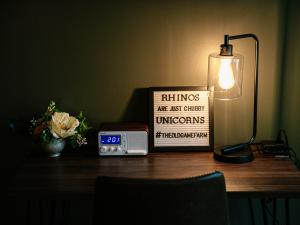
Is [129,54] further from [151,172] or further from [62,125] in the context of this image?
[151,172]

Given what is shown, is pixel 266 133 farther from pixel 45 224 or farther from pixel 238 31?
pixel 45 224

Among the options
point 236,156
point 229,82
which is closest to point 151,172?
point 236,156

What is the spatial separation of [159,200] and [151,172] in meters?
0.64

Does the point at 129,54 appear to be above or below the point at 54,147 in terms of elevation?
above

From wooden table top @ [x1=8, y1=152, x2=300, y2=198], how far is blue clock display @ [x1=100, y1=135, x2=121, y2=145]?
7 centimetres

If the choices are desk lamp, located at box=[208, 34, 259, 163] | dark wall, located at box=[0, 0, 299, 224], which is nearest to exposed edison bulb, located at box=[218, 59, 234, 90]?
desk lamp, located at box=[208, 34, 259, 163]

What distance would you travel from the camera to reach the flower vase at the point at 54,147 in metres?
2.30

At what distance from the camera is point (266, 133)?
2.54m

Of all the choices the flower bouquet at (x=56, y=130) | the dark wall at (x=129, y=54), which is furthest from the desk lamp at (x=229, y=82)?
→ the flower bouquet at (x=56, y=130)

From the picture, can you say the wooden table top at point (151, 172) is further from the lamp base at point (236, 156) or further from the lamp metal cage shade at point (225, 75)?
the lamp metal cage shade at point (225, 75)

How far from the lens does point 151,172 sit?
2143mm

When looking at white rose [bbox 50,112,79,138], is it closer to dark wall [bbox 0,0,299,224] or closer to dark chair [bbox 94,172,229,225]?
dark wall [bbox 0,0,299,224]

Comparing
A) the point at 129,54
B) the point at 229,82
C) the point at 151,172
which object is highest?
the point at 129,54

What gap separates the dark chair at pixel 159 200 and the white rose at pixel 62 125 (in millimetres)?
793
